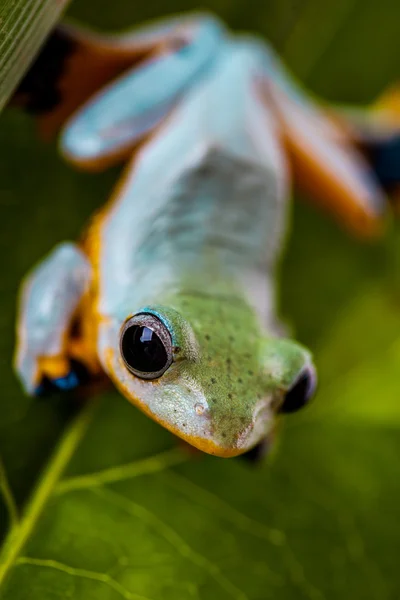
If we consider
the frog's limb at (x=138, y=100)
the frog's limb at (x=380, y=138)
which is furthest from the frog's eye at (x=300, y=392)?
the frog's limb at (x=380, y=138)

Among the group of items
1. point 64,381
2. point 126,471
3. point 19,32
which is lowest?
point 126,471

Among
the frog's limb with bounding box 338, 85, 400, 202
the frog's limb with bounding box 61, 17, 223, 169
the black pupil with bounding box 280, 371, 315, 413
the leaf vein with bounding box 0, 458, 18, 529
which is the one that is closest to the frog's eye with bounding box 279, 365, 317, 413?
the black pupil with bounding box 280, 371, 315, 413

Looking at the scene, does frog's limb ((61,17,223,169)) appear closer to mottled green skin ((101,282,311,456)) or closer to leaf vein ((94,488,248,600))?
mottled green skin ((101,282,311,456))

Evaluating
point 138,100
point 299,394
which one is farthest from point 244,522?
point 138,100

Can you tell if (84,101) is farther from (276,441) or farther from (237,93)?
(276,441)

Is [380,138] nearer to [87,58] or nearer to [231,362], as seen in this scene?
[87,58]

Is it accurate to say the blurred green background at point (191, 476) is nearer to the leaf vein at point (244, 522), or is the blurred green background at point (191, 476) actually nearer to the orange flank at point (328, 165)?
the leaf vein at point (244, 522)
